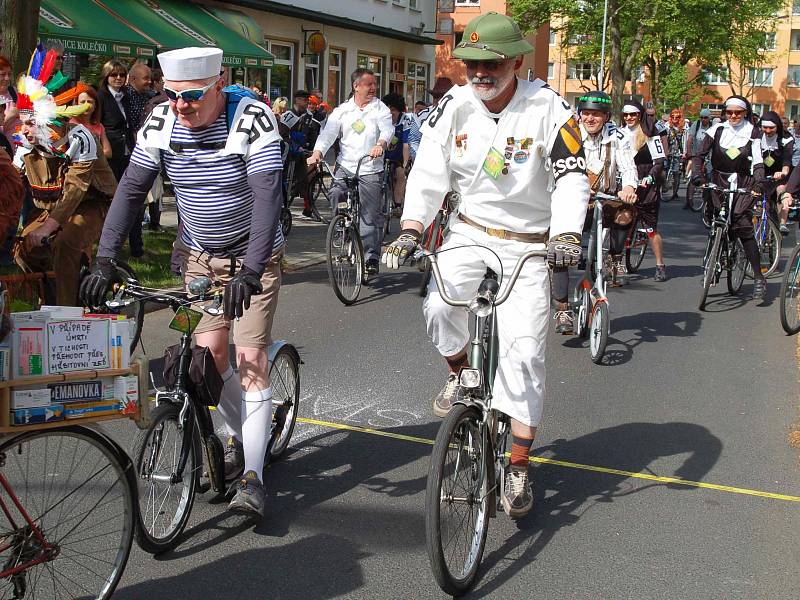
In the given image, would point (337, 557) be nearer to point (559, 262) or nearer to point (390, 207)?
point (559, 262)

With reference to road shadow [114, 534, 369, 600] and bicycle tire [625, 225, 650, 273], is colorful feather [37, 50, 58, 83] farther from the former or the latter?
bicycle tire [625, 225, 650, 273]

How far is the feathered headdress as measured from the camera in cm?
581

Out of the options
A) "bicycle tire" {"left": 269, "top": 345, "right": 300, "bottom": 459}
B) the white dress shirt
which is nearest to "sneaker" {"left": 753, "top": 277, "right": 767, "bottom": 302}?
the white dress shirt

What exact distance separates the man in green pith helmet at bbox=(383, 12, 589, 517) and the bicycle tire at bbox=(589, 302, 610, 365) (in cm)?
348

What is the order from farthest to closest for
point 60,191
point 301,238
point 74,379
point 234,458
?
point 301,238
point 60,191
point 234,458
point 74,379

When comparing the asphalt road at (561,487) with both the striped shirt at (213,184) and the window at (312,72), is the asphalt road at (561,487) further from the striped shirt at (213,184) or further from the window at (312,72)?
the window at (312,72)

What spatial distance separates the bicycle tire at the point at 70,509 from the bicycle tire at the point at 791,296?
7.43 metres

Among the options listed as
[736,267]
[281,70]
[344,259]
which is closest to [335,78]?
[281,70]

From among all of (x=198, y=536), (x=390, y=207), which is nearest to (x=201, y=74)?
(x=198, y=536)

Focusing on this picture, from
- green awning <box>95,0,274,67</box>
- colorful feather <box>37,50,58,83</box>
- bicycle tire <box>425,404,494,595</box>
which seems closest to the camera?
bicycle tire <box>425,404,494,595</box>

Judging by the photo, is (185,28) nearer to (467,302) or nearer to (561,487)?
(561,487)

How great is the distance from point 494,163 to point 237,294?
1.42 metres

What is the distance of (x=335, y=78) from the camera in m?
34.0

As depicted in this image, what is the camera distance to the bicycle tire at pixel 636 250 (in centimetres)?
1317
